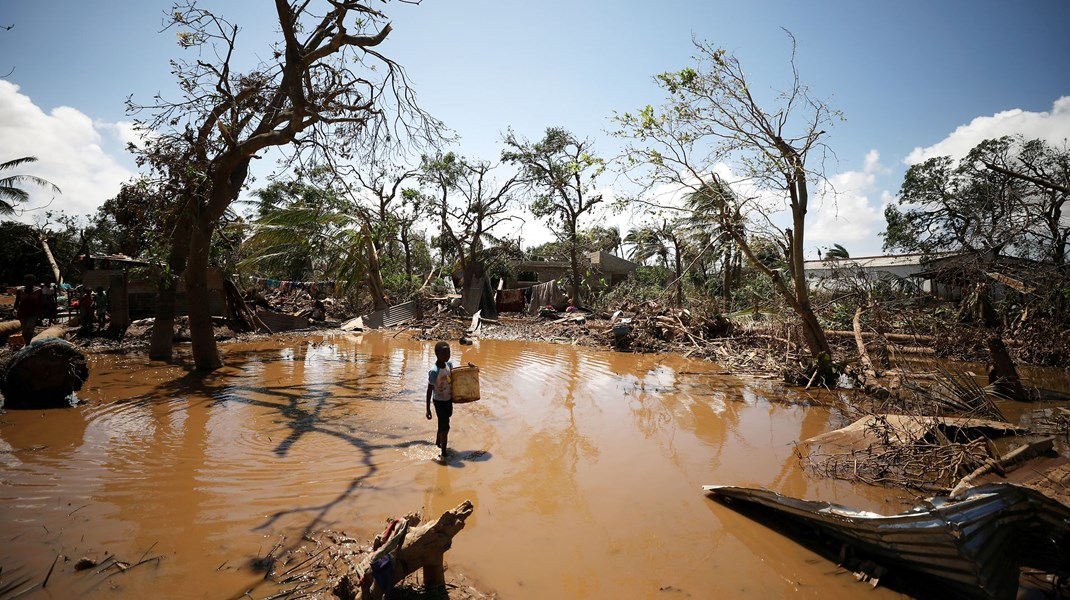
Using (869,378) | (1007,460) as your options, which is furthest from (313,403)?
(869,378)

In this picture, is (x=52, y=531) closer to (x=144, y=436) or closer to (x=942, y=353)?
(x=144, y=436)

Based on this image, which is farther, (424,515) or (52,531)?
(424,515)

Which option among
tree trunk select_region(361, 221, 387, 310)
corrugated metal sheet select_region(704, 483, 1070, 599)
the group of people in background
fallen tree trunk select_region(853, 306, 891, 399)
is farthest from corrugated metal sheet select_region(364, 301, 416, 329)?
corrugated metal sheet select_region(704, 483, 1070, 599)

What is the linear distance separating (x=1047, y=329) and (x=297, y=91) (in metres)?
16.9

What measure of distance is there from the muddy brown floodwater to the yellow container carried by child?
0.70 meters

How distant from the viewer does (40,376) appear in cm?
658

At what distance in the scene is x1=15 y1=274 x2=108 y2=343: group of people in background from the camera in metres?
10.4

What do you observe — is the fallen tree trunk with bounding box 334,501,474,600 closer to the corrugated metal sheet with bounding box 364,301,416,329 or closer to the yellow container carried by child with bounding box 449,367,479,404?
the yellow container carried by child with bounding box 449,367,479,404

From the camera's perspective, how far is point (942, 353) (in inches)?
459

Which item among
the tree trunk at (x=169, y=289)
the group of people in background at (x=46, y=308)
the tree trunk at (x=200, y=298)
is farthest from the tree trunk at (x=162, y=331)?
the group of people in background at (x=46, y=308)

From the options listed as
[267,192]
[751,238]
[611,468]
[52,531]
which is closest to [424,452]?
[611,468]

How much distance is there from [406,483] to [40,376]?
5.97 m

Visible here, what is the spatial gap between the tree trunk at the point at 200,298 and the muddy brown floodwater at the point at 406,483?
830mm

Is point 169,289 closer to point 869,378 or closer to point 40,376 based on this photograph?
point 40,376
